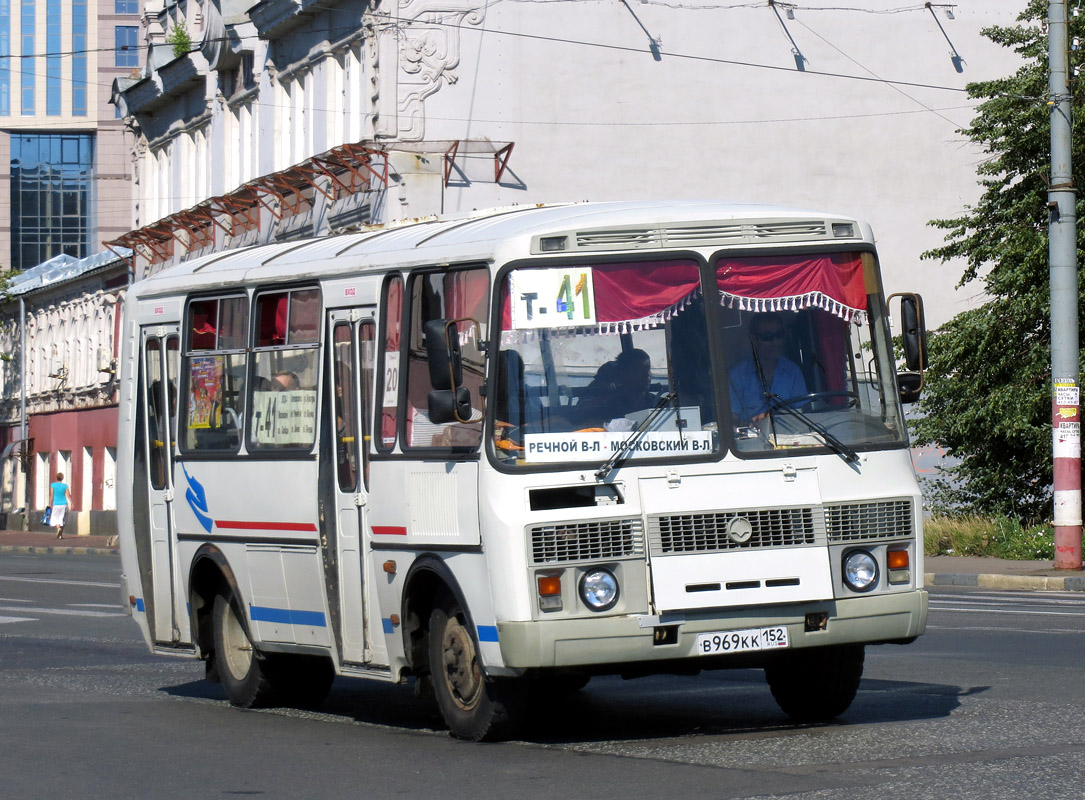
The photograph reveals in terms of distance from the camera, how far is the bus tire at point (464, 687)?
32.9 feet

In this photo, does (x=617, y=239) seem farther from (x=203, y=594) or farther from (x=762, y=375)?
(x=203, y=594)

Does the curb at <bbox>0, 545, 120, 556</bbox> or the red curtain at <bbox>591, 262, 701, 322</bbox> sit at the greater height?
the red curtain at <bbox>591, 262, 701, 322</bbox>

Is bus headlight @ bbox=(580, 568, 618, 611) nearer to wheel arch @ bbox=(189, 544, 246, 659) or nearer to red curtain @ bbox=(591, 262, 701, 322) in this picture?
red curtain @ bbox=(591, 262, 701, 322)

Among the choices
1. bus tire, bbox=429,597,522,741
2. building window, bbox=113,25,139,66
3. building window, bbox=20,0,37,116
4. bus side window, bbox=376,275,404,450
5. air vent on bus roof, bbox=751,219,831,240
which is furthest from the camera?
building window, bbox=20,0,37,116

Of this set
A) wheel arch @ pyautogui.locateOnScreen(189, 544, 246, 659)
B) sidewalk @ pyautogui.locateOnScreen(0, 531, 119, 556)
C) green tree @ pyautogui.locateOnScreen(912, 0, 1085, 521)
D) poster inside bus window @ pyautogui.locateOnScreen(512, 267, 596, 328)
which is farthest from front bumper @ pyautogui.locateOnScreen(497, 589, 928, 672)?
sidewalk @ pyautogui.locateOnScreen(0, 531, 119, 556)

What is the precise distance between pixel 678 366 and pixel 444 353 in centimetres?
118

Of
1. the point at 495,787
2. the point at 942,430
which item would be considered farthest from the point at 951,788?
the point at 942,430

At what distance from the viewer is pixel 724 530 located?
989 cm

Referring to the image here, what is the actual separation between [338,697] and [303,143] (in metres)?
32.2

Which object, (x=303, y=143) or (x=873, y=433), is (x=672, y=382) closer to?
(x=873, y=433)

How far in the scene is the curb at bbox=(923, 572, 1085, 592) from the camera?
926 inches

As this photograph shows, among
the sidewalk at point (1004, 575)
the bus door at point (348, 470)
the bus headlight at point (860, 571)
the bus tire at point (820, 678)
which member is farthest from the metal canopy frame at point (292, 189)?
the bus headlight at point (860, 571)

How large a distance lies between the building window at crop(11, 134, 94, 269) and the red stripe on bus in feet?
382

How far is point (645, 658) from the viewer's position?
9.68 m
